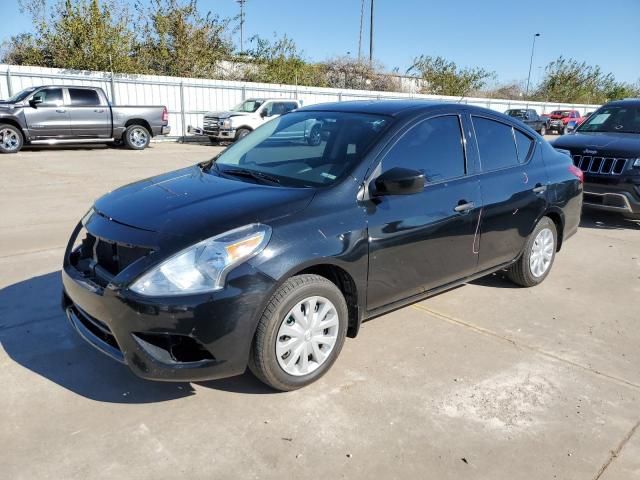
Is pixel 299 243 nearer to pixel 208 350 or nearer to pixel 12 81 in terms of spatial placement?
pixel 208 350

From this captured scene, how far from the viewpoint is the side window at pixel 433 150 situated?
363 cm

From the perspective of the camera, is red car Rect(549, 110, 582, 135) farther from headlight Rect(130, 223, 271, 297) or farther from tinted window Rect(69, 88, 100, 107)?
headlight Rect(130, 223, 271, 297)

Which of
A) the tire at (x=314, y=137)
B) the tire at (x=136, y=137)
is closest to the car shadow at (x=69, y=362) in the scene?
the tire at (x=314, y=137)

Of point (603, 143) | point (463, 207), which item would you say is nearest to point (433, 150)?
point (463, 207)

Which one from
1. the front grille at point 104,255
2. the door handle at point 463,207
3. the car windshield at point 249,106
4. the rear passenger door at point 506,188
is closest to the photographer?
the front grille at point 104,255

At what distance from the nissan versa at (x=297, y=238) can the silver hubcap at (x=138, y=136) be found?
524 inches

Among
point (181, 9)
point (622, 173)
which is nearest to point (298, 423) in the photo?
point (622, 173)

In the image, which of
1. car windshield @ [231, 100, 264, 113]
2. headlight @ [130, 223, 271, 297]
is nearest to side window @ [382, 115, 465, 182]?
headlight @ [130, 223, 271, 297]

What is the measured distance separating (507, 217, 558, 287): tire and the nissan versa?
Answer: 197 millimetres

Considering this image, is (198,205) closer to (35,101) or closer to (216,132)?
(35,101)

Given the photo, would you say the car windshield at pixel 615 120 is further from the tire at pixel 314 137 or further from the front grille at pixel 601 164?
the tire at pixel 314 137

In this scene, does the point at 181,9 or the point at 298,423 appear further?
the point at 181,9

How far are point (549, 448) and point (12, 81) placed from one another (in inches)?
789

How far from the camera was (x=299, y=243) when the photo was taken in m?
2.96
